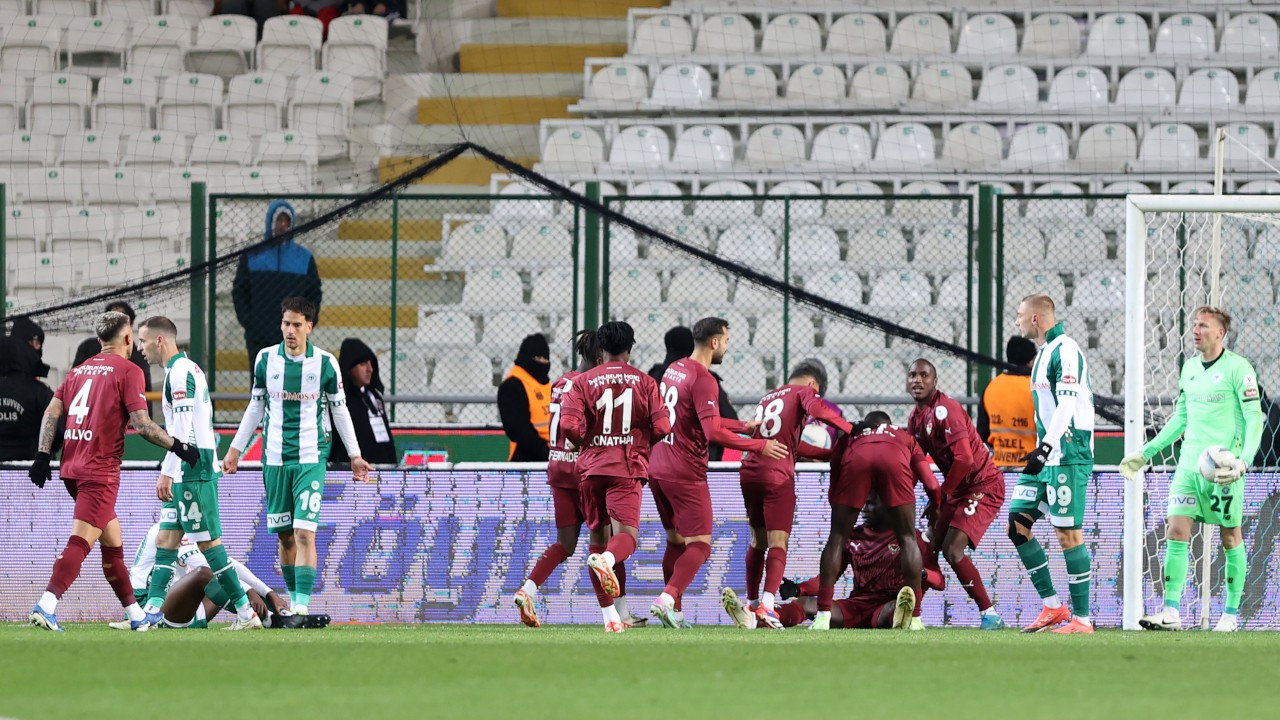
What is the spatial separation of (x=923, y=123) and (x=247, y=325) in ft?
24.7

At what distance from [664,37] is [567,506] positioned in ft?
32.6

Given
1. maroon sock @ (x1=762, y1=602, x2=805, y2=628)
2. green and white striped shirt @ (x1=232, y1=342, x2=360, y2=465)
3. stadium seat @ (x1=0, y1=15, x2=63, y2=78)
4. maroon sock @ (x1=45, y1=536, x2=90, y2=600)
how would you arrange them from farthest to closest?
stadium seat @ (x1=0, y1=15, x2=63, y2=78) → maroon sock @ (x1=762, y1=602, x2=805, y2=628) → green and white striped shirt @ (x1=232, y1=342, x2=360, y2=465) → maroon sock @ (x1=45, y1=536, x2=90, y2=600)

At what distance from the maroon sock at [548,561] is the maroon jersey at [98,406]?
2.50 metres

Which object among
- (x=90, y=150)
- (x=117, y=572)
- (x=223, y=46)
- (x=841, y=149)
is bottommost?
(x=117, y=572)

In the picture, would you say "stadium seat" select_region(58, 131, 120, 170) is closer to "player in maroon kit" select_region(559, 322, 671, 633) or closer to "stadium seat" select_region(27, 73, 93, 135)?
"stadium seat" select_region(27, 73, 93, 135)

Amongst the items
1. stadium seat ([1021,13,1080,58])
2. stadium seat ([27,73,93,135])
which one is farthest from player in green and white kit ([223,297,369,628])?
stadium seat ([1021,13,1080,58])

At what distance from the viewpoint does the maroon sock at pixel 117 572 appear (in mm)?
10211

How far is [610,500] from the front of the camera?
10125 mm

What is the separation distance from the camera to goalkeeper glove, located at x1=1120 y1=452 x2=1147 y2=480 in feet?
32.8

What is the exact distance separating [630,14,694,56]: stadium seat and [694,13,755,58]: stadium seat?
0.52ft

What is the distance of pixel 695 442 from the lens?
34.5ft

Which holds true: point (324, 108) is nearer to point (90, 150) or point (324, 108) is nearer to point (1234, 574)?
point (90, 150)

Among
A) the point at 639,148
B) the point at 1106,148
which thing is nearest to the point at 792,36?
the point at 639,148

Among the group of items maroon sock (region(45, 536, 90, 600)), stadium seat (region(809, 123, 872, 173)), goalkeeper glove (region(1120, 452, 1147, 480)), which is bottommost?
maroon sock (region(45, 536, 90, 600))
